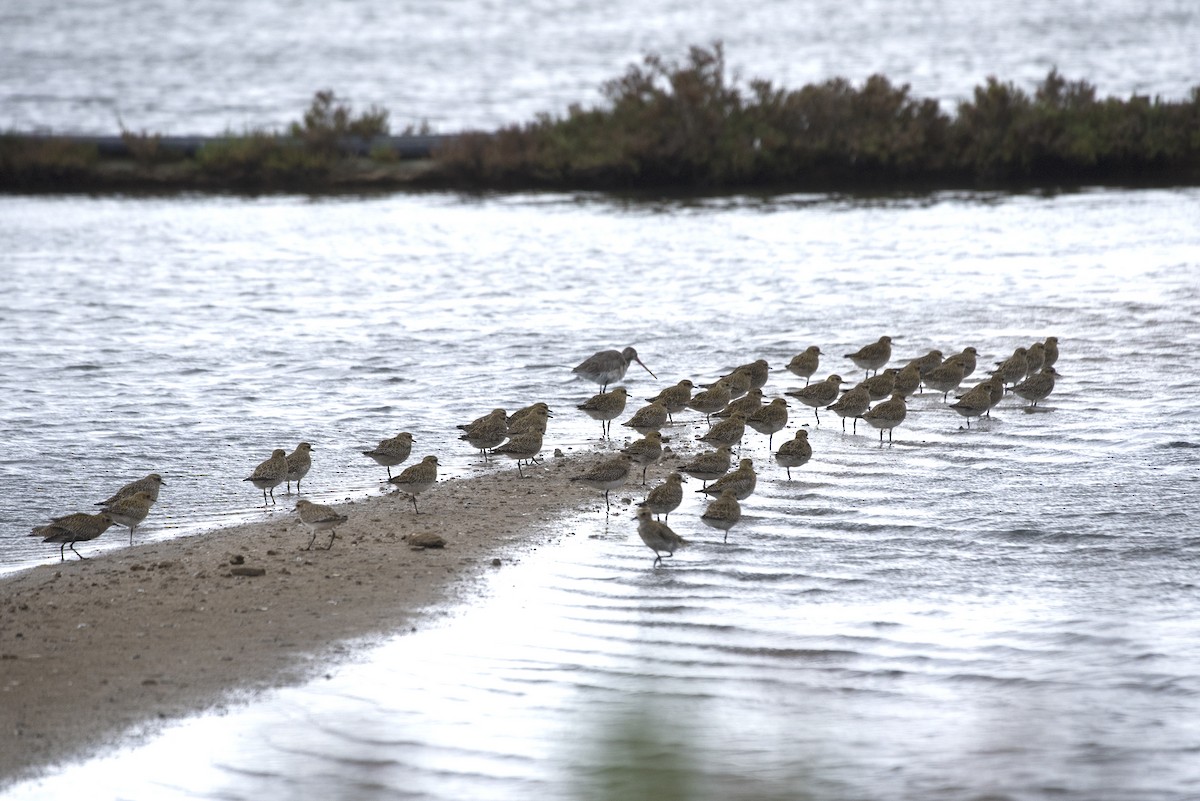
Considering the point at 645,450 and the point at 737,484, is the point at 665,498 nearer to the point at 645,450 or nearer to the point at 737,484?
the point at 737,484

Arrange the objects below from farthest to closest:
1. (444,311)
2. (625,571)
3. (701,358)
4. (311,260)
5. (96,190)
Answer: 1. (96,190)
2. (311,260)
3. (444,311)
4. (701,358)
5. (625,571)

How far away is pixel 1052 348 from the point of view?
15.4 m

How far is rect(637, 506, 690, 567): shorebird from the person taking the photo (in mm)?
9672

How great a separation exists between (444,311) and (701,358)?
565 cm

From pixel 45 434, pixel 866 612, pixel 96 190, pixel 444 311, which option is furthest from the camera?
pixel 96 190

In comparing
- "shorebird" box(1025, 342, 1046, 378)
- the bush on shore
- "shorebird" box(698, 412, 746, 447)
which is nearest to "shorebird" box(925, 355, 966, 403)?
"shorebird" box(1025, 342, 1046, 378)

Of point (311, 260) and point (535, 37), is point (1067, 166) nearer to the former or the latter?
point (311, 260)

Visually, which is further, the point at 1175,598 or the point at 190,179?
the point at 190,179

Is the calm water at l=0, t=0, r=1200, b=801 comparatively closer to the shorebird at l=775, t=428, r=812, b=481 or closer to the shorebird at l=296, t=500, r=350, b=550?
the shorebird at l=775, t=428, r=812, b=481

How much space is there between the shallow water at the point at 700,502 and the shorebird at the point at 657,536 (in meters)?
0.16

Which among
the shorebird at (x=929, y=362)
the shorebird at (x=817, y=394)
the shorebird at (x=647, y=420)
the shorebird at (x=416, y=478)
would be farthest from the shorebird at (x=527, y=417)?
the shorebird at (x=929, y=362)

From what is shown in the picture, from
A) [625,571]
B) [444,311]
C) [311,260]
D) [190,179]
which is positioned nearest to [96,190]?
[190,179]

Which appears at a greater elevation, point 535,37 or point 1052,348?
point 535,37

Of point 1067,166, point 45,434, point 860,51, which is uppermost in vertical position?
point 860,51
